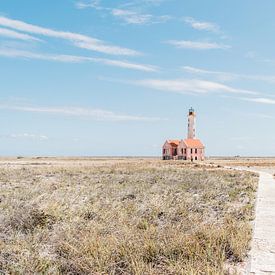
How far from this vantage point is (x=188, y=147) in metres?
81.2

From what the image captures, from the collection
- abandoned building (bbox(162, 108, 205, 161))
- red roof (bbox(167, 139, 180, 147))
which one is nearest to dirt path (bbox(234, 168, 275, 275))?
abandoned building (bbox(162, 108, 205, 161))

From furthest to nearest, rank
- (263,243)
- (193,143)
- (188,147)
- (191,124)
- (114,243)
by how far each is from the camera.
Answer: (191,124), (193,143), (188,147), (263,243), (114,243)

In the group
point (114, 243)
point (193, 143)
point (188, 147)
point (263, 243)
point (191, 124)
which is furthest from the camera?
point (191, 124)

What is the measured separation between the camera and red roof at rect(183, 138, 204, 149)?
269 ft

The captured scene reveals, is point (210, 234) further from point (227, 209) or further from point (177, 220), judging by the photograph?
point (227, 209)

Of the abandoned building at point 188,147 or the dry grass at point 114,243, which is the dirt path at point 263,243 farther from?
the abandoned building at point 188,147

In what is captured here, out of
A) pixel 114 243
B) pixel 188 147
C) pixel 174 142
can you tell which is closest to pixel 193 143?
pixel 188 147

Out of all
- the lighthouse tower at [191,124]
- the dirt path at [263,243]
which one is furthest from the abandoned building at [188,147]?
the dirt path at [263,243]

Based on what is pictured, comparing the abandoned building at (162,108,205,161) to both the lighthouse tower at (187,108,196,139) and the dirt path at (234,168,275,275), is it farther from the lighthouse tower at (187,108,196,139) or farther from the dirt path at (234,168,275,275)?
the dirt path at (234,168,275,275)

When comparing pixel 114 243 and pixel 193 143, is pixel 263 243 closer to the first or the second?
pixel 114 243

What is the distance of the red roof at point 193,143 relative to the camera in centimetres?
8207

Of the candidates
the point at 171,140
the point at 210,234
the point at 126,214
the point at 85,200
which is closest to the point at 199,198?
the point at 85,200

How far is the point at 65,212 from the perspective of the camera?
1161 cm

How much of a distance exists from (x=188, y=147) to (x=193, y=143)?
262cm
